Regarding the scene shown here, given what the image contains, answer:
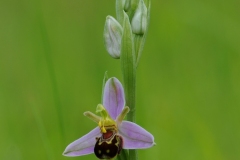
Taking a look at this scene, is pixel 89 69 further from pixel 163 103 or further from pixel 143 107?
pixel 143 107

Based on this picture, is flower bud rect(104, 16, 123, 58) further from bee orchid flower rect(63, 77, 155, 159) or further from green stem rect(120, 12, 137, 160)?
bee orchid flower rect(63, 77, 155, 159)

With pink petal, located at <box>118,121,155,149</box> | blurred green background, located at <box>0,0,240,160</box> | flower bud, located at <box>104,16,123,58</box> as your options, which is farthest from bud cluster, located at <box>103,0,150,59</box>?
blurred green background, located at <box>0,0,240,160</box>

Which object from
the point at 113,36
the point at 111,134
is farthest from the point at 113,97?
the point at 113,36

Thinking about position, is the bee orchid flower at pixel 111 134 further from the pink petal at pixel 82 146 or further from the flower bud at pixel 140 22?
the flower bud at pixel 140 22

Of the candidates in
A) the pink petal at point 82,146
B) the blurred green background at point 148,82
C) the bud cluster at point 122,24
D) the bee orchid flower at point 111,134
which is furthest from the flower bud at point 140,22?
the blurred green background at point 148,82

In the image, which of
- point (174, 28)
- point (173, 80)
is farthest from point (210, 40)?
point (173, 80)

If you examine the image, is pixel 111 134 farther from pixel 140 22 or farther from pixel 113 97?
pixel 140 22

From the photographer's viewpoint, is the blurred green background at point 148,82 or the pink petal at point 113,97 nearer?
the pink petal at point 113,97
